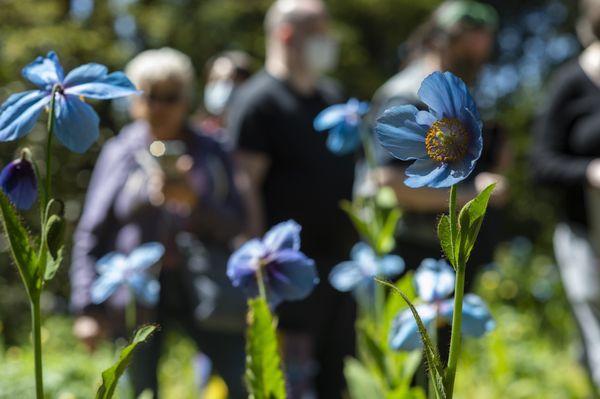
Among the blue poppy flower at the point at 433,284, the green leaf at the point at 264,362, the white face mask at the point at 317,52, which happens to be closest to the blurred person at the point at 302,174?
the white face mask at the point at 317,52

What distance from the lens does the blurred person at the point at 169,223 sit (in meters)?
2.21

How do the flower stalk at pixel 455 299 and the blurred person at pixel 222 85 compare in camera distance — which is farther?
the blurred person at pixel 222 85

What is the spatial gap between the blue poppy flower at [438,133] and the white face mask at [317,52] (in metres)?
1.89

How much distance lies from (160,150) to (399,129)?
1.47 metres

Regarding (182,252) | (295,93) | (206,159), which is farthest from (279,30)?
(182,252)

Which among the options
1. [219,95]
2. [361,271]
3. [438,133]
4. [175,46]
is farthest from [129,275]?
[175,46]

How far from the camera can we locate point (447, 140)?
2.36 ft

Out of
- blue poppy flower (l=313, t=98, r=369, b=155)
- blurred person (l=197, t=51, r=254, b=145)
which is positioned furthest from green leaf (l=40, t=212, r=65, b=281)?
blurred person (l=197, t=51, r=254, b=145)

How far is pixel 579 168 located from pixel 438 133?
1906 millimetres

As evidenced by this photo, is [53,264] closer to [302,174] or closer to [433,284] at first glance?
[433,284]

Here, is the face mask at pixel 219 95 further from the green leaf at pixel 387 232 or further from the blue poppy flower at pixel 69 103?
the blue poppy flower at pixel 69 103

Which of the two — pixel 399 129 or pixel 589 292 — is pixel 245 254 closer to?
pixel 399 129

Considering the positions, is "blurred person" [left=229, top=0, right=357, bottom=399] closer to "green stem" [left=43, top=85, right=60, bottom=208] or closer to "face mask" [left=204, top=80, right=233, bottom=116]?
"face mask" [left=204, top=80, right=233, bottom=116]

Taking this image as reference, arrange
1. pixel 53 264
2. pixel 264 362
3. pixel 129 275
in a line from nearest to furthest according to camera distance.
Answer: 1. pixel 53 264
2. pixel 264 362
3. pixel 129 275
